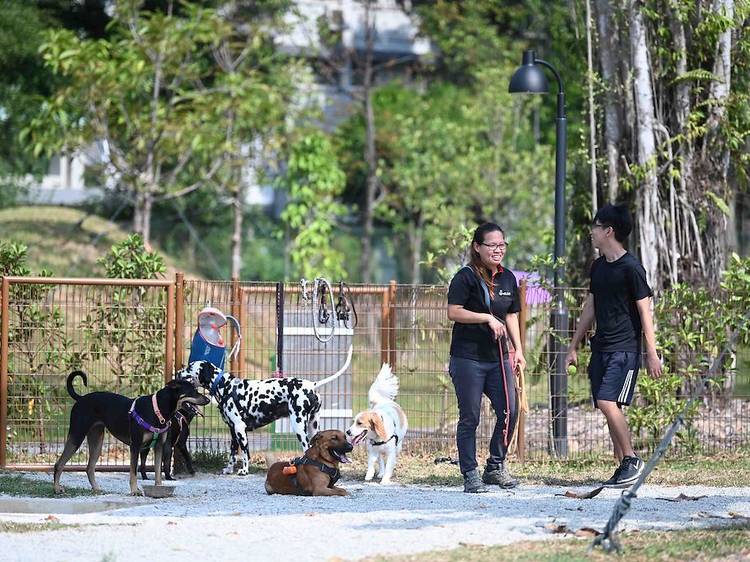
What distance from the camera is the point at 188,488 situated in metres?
10.1

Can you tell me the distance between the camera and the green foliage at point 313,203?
99.1ft

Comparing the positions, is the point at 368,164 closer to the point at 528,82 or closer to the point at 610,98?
the point at 610,98

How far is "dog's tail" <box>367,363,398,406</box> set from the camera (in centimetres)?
1055

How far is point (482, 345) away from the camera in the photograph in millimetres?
9500

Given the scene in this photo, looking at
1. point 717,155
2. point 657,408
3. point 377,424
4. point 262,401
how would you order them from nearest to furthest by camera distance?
1. point 377,424
2. point 262,401
3. point 657,408
4. point 717,155

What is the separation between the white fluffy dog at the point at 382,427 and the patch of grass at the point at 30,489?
224cm

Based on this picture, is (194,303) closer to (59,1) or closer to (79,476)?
(79,476)

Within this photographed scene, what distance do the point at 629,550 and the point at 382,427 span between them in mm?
3568

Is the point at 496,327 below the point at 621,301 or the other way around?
below

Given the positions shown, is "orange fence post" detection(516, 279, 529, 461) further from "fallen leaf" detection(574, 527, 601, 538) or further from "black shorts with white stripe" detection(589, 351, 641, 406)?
"fallen leaf" detection(574, 527, 601, 538)

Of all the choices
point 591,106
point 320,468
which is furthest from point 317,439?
point 591,106

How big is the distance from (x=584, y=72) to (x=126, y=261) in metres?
5.79

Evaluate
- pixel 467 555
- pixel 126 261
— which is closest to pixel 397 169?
pixel 126 261

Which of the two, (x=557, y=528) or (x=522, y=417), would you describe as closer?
(x=557, y=528)
